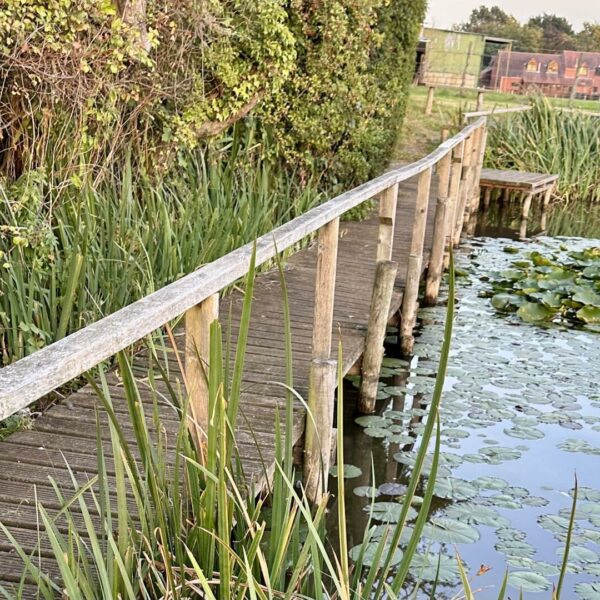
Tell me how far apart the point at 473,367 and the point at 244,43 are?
2564mm

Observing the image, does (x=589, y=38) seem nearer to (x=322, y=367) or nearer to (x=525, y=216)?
(x=525, y=216)

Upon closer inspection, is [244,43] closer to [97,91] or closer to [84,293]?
[97,91]

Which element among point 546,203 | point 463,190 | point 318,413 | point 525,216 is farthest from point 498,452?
point 546,203

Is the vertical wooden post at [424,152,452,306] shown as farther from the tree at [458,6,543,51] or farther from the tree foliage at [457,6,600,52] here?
the tree at [458,6,543,51]

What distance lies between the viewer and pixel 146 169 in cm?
500

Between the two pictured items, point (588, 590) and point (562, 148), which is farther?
point (562, 148)

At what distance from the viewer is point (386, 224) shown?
14.6 feet

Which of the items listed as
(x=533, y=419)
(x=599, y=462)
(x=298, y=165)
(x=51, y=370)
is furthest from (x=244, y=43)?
(x=51, y=370)

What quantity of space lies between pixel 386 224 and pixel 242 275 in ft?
7.16

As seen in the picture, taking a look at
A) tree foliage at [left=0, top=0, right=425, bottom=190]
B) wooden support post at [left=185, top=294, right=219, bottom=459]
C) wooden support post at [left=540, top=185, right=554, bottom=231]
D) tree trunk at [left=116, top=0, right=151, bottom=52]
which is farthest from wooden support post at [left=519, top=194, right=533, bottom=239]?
wooden support post at [left=185, top=294, right=219, bottom=459]

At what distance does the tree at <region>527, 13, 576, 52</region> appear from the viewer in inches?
2479

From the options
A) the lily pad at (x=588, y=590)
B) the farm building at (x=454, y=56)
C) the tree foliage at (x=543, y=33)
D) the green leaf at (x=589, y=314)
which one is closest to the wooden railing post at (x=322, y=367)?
the lily pad at (x=588, y=590)

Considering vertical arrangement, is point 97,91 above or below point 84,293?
above

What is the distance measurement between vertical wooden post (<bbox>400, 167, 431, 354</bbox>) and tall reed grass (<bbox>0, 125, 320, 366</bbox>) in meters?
0.99
